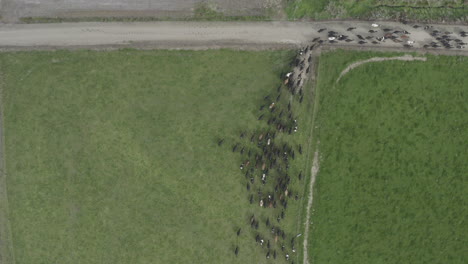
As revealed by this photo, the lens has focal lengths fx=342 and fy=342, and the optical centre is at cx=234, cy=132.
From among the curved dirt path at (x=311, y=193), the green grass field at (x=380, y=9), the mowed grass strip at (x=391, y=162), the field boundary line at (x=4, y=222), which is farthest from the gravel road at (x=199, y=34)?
the curved dirt path at (x=311, y=193)

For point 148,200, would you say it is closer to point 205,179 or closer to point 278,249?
point 205,179

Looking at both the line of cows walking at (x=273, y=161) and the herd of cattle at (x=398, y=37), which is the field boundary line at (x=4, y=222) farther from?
the herd of cattle at (x=398, y=37)

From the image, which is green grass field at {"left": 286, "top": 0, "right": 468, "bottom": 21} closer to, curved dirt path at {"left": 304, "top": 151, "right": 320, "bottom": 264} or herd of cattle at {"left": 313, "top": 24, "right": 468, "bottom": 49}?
herd of cattle at {"left": 313, "top": 24, "right": 468, "bottom": 49}

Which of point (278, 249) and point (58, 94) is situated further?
point (278, 249)

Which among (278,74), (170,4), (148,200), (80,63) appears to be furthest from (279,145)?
(80,63)

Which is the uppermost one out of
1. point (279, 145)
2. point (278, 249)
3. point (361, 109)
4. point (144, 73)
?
point (144, 73)

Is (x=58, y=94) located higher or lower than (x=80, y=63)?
lower
